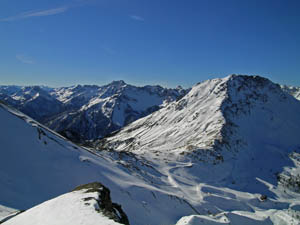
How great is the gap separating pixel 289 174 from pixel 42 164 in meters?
110

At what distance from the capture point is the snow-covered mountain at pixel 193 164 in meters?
31.9

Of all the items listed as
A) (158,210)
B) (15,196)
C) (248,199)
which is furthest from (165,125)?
(15,196)

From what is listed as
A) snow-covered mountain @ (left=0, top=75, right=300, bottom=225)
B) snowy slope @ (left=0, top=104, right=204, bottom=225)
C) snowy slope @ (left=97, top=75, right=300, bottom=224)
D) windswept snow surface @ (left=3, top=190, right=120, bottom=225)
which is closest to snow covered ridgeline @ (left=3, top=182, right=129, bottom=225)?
windswept snow surface @ (left=3, top=190, right=120, bottom=225)

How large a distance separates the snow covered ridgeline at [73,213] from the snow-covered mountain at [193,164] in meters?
7.42

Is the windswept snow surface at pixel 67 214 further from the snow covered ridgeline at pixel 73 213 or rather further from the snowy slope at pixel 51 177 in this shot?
the snowy slope at pixel 51 177

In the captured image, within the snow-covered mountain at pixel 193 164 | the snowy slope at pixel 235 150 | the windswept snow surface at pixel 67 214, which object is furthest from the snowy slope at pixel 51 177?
the snowy slope at pixel 235 150

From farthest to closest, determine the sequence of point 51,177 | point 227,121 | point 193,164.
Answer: point 227,121 < point 193,164 < point 51,177

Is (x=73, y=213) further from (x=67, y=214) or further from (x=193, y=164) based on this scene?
(x=193, y=164)

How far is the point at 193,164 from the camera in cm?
8569

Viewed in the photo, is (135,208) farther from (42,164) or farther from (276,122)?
(276,122)

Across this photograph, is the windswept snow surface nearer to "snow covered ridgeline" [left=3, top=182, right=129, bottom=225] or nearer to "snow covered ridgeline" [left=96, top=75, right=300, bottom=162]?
"snow covered ridgeline" [left=3, top=182, right=129, bottom=225]

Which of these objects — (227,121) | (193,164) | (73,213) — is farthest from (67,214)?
(227,121)

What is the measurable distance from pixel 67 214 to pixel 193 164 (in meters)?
77.4

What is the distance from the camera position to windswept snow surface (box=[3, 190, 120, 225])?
13.0m
